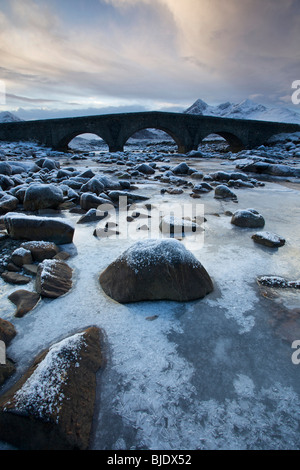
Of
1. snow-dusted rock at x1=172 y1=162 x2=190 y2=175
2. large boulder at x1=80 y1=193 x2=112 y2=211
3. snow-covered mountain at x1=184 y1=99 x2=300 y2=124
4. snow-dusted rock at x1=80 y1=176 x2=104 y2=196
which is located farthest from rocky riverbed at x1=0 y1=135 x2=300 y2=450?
snow-covered mountain at x1=184 y1=99 x2=300 y2=124

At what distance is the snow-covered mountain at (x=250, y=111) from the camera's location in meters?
55.7

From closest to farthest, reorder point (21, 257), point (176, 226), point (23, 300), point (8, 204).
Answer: point (23, 300), point (21, 257), point (176, 226), point (8, 204)

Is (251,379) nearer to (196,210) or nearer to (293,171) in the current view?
(196,210)

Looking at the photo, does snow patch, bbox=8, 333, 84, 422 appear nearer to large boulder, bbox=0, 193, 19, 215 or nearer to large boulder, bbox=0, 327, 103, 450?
large boulder, bbox=0, 327, 103, 450

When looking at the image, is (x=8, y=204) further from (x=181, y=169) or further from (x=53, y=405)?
(x=181, y=169)

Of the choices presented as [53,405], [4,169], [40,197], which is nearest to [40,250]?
[53,405]

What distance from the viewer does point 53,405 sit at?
90 centimetres

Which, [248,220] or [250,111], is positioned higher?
[250,111]

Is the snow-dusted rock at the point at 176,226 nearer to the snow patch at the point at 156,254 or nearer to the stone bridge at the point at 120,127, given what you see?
the snow patch at the point at 156,254

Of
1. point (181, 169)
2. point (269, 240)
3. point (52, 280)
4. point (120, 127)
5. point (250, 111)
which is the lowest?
point (52, 280)

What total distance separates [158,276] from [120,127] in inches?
805

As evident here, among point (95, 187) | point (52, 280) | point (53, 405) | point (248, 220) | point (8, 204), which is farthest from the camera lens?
point (95, 187)

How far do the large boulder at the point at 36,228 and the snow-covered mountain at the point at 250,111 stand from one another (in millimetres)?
63277

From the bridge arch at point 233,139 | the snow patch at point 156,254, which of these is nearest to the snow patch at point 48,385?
the snow patch at point 156,254
